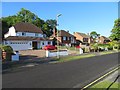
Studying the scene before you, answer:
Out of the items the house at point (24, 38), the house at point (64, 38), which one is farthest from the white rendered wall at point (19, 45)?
the house at point (64, 38)

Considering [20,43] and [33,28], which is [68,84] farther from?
[33,28]

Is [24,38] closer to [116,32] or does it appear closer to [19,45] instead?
[19,45]

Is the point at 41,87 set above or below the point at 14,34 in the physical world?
below

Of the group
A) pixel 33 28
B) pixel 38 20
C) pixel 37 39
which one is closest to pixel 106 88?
pixel 37 39

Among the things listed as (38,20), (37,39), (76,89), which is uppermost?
(38,20)

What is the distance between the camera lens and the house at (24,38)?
189 feet

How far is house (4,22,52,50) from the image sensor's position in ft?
189

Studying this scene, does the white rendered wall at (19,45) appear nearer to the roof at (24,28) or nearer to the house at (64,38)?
the roof at (24,28)

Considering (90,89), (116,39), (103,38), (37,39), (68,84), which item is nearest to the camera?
(90,89)

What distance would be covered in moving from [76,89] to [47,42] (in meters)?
56.8

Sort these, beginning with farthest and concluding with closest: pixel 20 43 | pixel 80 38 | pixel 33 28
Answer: pixel 80 38, pixel 33 28, pixel 20 43

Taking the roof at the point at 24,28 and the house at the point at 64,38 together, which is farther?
the house at the point at 64,38

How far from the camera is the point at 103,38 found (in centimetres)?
13975

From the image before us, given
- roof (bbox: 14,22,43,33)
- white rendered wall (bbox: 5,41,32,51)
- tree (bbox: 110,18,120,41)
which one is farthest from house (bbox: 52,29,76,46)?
white rendered wall (bbox: 5,41,32,51)
